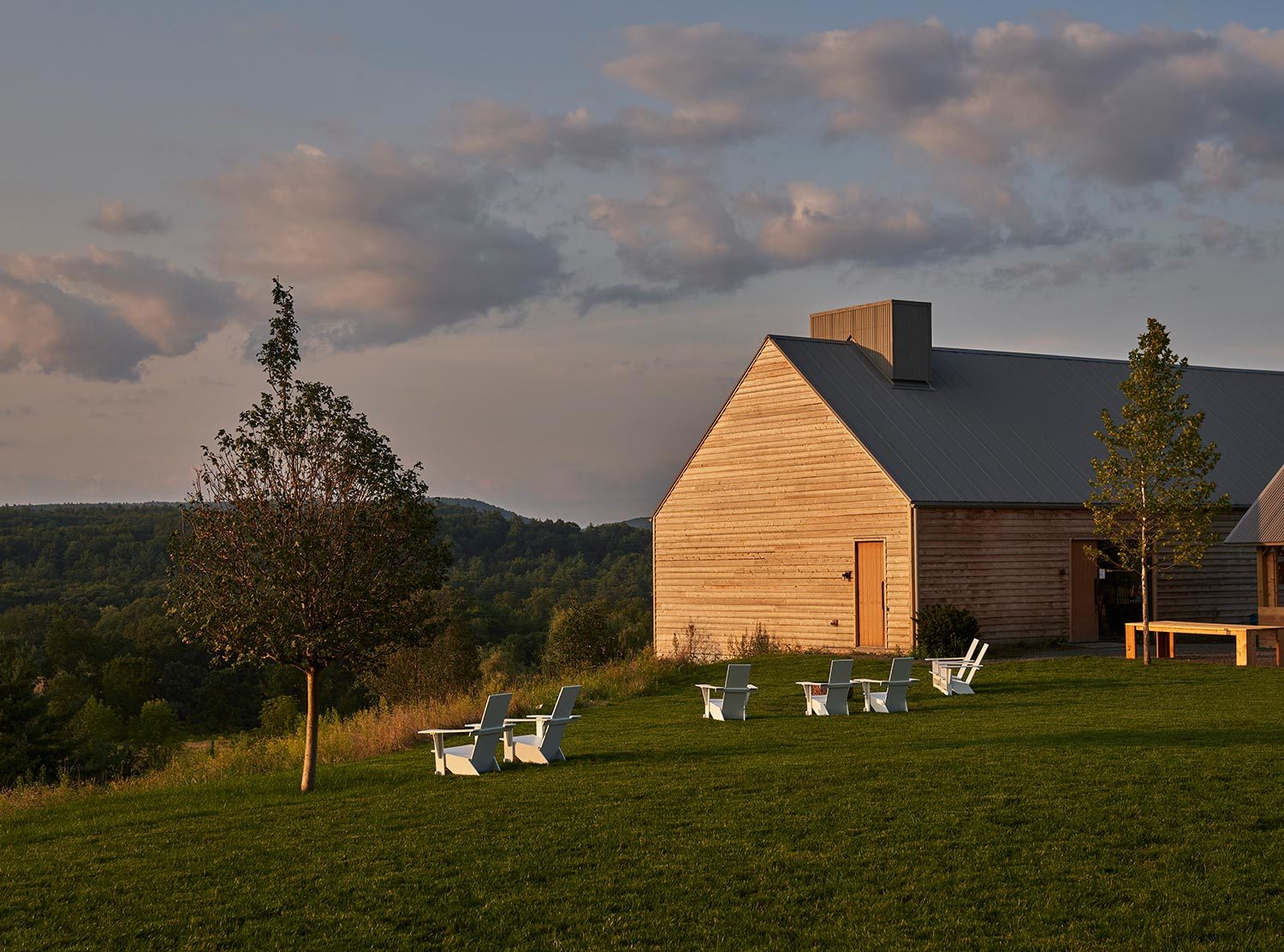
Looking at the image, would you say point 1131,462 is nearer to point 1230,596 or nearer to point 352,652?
point 1230,596

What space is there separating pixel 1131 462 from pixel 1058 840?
1566cm

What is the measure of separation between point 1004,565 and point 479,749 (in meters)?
15.9

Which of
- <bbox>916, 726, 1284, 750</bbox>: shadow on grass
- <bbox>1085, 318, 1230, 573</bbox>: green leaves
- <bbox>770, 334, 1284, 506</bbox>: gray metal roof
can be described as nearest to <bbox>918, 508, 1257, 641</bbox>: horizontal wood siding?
<bbox>770, 334, 1284, 506</bbox>: gray metal roof

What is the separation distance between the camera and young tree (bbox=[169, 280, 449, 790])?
11.9 metres

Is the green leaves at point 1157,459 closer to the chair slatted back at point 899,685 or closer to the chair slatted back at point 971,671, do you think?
the chair slatted back at point 971,671

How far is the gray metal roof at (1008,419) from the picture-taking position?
2659cm

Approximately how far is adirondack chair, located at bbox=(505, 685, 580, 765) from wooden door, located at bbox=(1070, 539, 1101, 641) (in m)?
16.2

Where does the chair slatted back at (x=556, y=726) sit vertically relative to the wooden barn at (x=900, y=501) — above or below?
below

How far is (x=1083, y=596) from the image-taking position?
2703 cm

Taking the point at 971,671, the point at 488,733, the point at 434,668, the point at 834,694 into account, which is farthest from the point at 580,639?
the point at 488,733

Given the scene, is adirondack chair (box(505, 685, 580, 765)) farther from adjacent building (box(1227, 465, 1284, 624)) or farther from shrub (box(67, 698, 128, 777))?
shrub (box(67, 698, 128, 777))

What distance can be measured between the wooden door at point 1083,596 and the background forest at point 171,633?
14546 millimetres

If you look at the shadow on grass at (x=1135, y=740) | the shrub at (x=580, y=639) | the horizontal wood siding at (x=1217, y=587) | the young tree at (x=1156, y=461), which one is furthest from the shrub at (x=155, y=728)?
the shadow on grass at (x=1135, y=740)

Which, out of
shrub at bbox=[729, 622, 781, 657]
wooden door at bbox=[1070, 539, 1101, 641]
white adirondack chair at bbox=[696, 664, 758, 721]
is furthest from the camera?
shrub at bbox=[729, 622, 781, 657]
